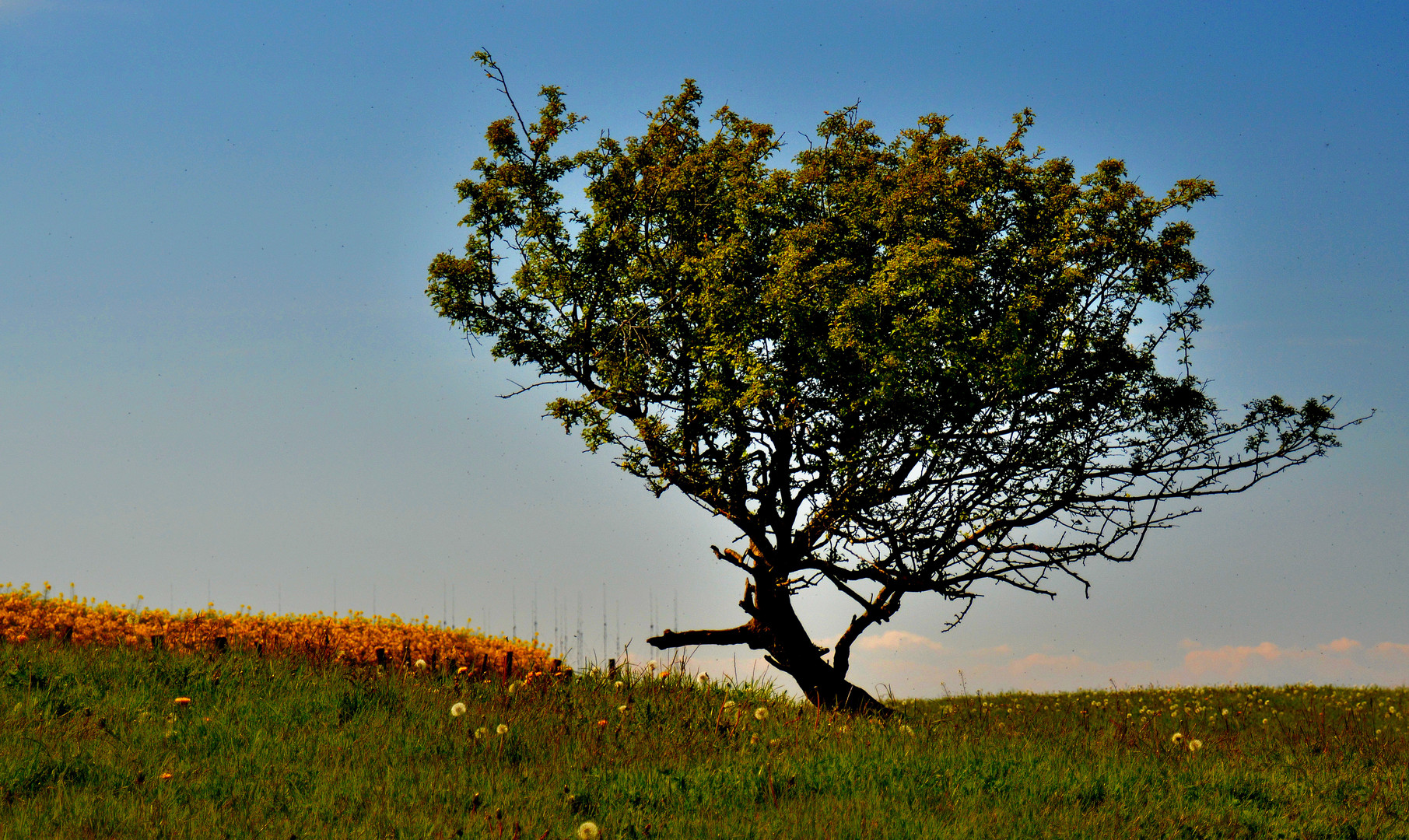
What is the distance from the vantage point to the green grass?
6.50 metres

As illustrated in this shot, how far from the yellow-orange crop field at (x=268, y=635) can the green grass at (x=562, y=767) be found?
127 centimetres

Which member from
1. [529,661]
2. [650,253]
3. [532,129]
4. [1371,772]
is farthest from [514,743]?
[532,129]

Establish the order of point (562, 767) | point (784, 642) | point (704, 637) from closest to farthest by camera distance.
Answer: point (562, 767)
point (784, 642)
point (704, 637)

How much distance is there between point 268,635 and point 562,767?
908cm

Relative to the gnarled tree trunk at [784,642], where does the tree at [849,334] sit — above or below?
above

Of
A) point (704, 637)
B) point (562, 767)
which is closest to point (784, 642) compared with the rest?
point (704, 637)

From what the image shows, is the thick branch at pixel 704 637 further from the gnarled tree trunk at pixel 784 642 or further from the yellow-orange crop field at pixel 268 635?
the yellow-orange crop field at pixel 268 635

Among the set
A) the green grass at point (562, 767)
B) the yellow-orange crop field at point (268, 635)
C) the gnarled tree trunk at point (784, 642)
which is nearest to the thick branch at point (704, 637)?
the gnarled tree trunk at point (784, 642)

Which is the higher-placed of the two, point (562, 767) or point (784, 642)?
point (784, 642)

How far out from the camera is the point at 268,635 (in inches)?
583

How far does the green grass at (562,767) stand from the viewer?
650 cm

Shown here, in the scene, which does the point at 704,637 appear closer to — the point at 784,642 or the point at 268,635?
the point at 784,642

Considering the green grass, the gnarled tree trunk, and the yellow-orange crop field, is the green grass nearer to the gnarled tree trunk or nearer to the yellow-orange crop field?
the yellow-orange crop field

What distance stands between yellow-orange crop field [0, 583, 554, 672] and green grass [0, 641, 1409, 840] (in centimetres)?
127
